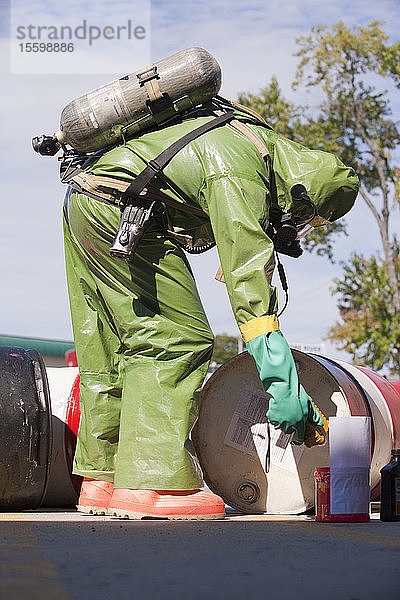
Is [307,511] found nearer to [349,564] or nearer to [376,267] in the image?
[349,564]

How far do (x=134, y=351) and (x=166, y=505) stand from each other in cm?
72

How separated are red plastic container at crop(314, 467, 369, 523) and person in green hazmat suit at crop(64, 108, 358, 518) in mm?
220

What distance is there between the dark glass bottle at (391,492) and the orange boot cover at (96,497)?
124 cm

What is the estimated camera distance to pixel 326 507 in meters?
→ 3.90

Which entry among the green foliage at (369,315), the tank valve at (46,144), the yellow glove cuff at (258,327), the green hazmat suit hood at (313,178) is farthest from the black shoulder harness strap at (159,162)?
the green foliage at (369,315)

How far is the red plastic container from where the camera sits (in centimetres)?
388

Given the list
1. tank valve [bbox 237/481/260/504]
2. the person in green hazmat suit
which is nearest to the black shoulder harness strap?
the person in green hazmat suit

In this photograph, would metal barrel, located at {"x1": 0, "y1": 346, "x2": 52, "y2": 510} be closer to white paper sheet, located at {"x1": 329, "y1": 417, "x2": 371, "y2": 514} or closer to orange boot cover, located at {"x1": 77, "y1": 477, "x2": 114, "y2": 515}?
orange boot cover, located at {"x1": 77, "y1": 477, "x2": 114, "y2": 515}

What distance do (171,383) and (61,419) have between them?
1261mm

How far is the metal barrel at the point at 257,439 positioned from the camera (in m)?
4.59

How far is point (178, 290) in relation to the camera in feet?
13.9

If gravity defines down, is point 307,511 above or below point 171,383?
below

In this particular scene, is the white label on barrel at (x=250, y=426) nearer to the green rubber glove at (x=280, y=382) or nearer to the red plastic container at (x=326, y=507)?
the red plastic container at (x=326, y=507)

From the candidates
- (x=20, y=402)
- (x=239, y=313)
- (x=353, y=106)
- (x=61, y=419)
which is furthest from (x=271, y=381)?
(x=353, y=106)
